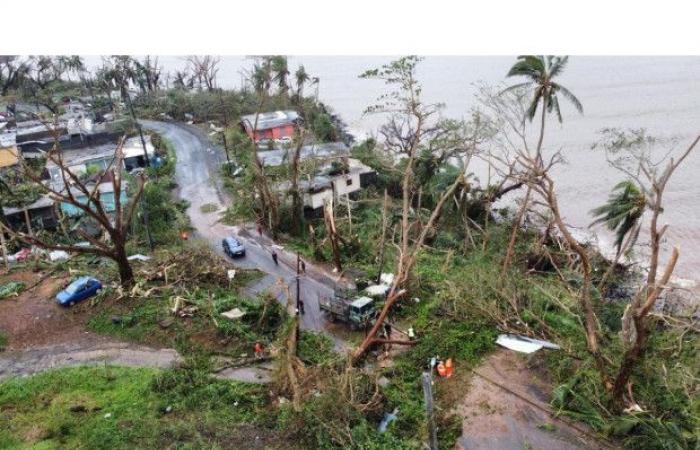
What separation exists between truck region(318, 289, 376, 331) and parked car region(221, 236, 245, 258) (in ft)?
20.4

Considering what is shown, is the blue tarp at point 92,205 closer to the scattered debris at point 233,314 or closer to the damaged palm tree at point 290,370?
the scattered debris at point 233,314

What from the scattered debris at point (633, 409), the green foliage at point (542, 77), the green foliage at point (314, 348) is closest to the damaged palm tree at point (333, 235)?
the green foliage at point (314, 348)

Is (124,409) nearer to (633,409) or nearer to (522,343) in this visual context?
(522,343)

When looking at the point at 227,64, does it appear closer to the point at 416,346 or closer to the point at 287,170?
the point at 287,170

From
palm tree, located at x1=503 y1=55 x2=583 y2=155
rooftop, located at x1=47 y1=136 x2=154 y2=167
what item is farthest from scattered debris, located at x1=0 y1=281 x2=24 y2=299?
palm tree, located at x1=503 y1=55 x2=583 y2=155

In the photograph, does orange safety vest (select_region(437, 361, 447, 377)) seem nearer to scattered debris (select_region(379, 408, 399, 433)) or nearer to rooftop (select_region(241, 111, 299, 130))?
scattered debris (select_region(379, 408, 399, 433))

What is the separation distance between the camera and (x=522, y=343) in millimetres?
13492

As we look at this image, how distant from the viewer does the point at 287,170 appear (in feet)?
83.8

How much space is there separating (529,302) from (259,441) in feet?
27.5

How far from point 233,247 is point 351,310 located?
25.7 ft

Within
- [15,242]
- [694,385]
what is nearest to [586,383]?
Result: [694,385]

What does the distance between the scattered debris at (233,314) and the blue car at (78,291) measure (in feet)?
14.7

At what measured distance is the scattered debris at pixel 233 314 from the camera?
14.8 m

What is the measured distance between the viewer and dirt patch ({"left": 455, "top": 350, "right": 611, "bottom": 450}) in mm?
10461
